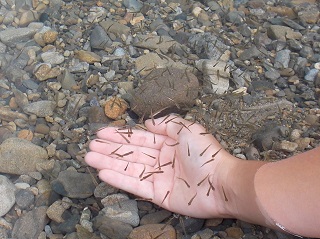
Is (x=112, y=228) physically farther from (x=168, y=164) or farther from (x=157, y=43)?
(x=157, y=43)

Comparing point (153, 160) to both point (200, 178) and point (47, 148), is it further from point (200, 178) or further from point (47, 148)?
point (47, 148)

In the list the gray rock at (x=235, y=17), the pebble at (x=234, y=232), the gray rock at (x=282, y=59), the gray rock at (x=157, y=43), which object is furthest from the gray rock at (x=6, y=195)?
the gray rock at (x=235, y=17)

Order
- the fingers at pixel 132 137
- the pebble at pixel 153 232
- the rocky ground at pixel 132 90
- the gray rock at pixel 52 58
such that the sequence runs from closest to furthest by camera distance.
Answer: the pebble at pixel 153 232 < the rocky ground at pixel 132 90 < the fingers at pixel 132 137 < the gray rock at pixel 52 58

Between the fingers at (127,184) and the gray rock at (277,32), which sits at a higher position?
the gray rock at (277,32)

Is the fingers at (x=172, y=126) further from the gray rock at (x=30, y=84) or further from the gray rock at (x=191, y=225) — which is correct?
the gray rock at (x=30, y=84)

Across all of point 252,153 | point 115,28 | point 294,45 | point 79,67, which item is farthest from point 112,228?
point 294,45

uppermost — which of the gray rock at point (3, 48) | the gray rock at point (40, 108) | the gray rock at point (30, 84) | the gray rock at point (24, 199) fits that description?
the gray rock at point (3, 48)
